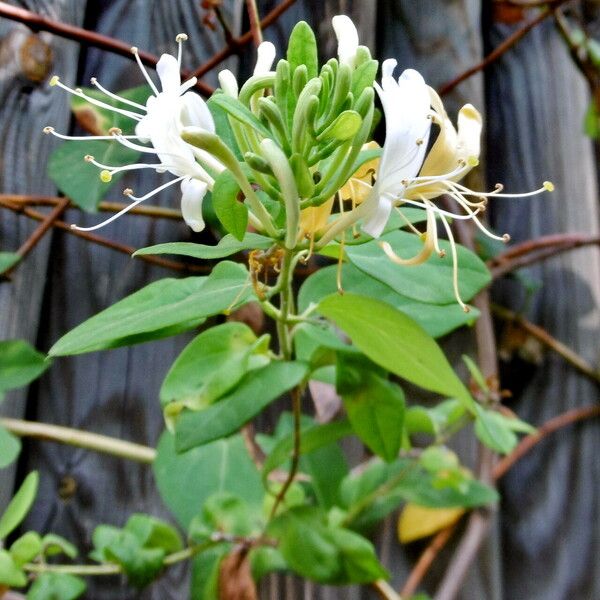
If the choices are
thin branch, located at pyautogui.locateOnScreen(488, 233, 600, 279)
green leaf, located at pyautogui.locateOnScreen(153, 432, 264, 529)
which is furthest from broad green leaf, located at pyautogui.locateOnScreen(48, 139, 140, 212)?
thin branch, located at pyautogui.locateOnScreen(488, 233, 600, 279)

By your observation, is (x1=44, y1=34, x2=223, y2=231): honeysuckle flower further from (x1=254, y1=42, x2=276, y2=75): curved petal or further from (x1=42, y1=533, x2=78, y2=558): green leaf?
(x1=42, y1=533, x2=78, y2=558): green leaf

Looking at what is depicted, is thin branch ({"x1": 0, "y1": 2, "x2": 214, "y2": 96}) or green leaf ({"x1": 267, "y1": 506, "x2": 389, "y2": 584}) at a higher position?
thin branch ({"x1": 0, "y1": 2, "x2": 214, "y2": 96})

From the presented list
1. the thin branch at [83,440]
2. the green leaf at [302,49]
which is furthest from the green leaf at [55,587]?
the green leaf at [302,49]

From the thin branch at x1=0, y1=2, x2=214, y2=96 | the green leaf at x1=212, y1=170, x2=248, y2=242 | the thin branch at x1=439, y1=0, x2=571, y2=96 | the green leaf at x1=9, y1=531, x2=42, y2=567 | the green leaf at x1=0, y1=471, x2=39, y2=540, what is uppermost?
the thin branch at x1=439, y1=0, x2=571, y2=96

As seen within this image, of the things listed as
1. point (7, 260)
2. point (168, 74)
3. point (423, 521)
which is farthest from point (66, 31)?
point (423, 521)

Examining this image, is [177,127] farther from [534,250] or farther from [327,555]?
[534,250]

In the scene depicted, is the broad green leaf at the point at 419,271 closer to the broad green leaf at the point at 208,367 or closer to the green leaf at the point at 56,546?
the broad green leaf at the point at 208,367
